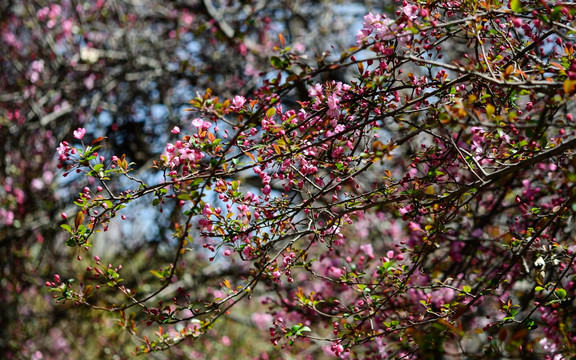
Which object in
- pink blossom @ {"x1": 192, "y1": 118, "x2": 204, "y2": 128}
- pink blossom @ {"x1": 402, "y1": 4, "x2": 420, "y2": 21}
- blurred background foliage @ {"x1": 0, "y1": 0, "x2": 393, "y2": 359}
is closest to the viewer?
pink blossom @ {"x1": 402, "y1": 4, "x2": 420, "y2": 21}

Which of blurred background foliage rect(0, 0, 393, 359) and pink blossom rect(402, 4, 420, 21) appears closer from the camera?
pink blossom rect(402, 4, 420, 21)

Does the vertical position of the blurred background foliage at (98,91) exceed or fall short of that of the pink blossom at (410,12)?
it exceeds it

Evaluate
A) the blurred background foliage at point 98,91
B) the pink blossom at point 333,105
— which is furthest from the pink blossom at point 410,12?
the blurred background foliage at point 98,91

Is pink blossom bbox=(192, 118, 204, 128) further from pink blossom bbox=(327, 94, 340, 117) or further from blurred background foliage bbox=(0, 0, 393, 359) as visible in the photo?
blurred background foliage bbox=(0, 0, 393, 359)

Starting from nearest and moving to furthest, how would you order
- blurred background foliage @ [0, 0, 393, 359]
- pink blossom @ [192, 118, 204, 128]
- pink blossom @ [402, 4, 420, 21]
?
pink blossom @ [402, 4, 420, 21] < pink blossom @ [192, 118, 204, 128] < blurred background foliage @ [0, 0, 393, 359]

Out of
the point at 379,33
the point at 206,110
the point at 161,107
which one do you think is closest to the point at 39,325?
the point at 161,107

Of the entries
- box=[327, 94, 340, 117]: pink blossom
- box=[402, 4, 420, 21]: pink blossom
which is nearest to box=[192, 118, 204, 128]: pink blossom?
box=[327, 94, 340, 117]: pink blossom

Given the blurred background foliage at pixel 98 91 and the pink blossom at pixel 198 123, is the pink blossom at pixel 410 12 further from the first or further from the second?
the blurred background foliage at pixel 98 91

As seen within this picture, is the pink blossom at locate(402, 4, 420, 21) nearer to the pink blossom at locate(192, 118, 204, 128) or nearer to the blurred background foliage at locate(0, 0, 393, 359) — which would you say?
the pink blossom at locate(192, 118, 204, 128)

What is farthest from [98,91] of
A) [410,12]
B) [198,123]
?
[410,12]

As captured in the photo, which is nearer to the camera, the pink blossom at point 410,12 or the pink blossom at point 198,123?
the pink blossom at point 410,12

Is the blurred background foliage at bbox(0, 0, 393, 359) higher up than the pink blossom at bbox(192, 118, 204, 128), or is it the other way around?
the blurred background foliage at bbox(0, 0, 393, 359)

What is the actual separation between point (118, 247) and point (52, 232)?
4.26 feet

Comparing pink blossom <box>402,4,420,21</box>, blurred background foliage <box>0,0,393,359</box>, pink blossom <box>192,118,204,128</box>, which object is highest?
blurred background foliage <box>0,0,393,359</box>
